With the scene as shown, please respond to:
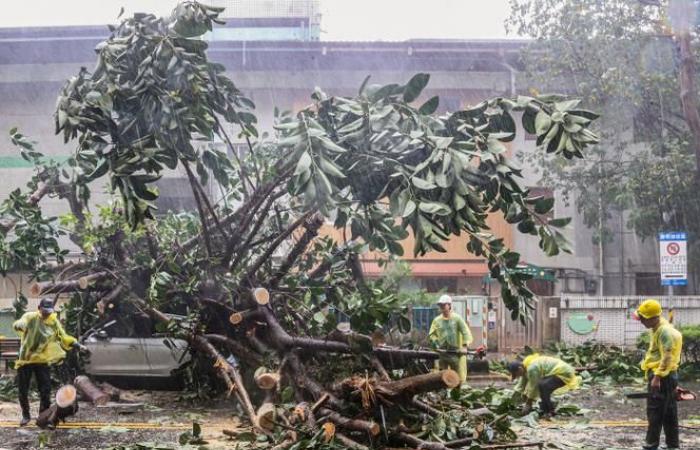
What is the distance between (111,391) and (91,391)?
46cm


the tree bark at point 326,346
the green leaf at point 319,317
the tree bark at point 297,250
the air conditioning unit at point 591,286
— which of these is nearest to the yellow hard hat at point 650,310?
the tree bark at point 326,346

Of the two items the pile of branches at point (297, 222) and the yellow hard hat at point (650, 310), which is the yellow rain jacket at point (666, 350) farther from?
the pile of branches at point (297, 222)

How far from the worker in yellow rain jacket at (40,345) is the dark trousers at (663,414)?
19.9ft

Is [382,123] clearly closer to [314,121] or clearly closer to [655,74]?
[314,121]

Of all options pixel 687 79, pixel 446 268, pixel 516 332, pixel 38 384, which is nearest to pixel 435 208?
pixel 38 384

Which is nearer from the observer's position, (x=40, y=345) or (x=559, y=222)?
(x=559, y=222)

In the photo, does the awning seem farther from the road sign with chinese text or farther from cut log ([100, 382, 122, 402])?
cut log ([100, 382, 122, 402])

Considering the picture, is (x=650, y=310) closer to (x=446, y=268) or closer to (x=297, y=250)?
(x=297, y=250)

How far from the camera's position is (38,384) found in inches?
355

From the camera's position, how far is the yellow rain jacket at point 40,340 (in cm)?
902

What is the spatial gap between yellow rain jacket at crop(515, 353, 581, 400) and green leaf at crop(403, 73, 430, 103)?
12.4 ft

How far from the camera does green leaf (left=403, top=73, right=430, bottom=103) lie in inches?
261

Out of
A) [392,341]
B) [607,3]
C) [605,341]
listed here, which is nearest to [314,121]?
[392,341]

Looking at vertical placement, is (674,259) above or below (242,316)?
above
